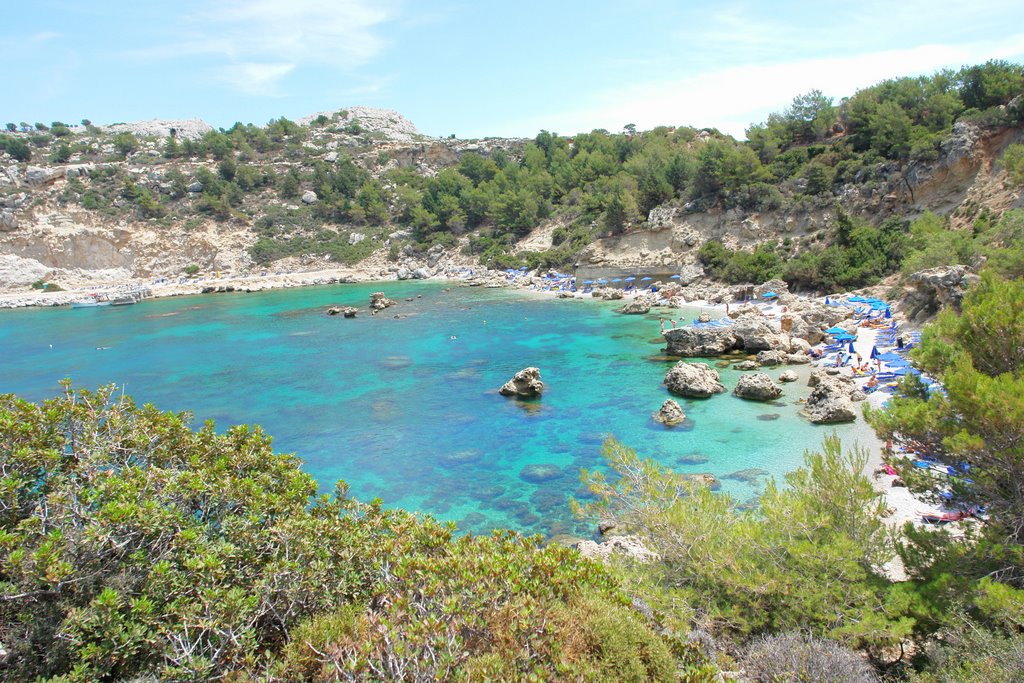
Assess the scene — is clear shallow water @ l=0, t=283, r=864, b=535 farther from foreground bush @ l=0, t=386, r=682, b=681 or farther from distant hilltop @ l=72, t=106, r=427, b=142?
distant hilltop @ l=72, t=106, r=427, b=142

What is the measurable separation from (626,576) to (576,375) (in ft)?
72.0

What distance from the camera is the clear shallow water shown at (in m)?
19.0

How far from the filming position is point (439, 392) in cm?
2894

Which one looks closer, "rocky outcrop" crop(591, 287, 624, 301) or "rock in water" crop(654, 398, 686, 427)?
"rock in water" crop(654, 398, 686, 427)

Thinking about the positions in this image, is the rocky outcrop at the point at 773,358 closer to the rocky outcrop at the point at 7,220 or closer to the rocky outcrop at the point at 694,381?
the rocky outcrop at the point at 694,381

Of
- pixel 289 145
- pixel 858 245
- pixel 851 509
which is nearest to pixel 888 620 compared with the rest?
pixel 851 509

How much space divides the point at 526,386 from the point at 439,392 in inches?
190

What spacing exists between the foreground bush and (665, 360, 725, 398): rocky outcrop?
60.1ft

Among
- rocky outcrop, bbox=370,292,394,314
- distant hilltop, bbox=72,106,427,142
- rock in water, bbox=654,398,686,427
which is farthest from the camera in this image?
distant hilltop, bbox=72,106,427,142

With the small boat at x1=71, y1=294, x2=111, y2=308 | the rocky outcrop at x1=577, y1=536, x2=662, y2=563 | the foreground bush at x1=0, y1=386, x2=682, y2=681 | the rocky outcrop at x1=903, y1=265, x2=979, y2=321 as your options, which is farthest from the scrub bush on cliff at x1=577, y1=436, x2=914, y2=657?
the small boat at x1=71, y1=294, x2=111, y2=308

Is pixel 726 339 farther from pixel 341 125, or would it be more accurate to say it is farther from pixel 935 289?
pixel 341 125

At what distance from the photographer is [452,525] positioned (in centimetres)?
880

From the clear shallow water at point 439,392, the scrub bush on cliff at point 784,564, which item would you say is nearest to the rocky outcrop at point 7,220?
the clear shallow water at point 439,392

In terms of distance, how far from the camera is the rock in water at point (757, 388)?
24.3m
